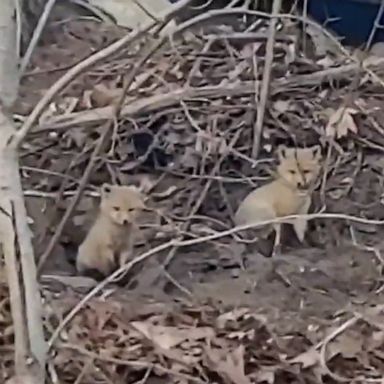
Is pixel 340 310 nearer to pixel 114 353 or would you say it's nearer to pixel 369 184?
pixel 114 353

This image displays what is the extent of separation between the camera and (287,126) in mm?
5664

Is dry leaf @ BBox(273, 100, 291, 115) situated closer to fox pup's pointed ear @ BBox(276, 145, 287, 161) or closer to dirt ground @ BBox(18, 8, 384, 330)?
fox pup's pointed ear @ BBox(276, 145, 287, 161)

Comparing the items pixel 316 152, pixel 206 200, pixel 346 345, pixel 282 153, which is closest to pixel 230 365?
pixel 346 345

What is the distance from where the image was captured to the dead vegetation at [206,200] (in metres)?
3.53

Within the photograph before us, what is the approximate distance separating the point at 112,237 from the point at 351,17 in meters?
3.00

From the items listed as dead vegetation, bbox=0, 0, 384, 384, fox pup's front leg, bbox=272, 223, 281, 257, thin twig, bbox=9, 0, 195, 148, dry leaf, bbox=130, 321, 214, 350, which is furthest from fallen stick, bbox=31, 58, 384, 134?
thin twig, bbox=9, 0, 195, 148

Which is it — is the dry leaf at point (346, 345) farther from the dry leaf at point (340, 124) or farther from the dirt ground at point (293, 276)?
the dry leaf at point (340, 124)

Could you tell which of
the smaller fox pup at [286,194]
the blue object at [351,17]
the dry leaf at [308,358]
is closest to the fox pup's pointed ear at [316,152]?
the smaller fox pup at [286,194]

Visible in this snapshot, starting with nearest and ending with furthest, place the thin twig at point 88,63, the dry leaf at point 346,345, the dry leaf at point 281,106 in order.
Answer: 1. the thin twig at point 88,63
2. the dry leaf at point 346,345
3. the dry leaf at point 281,106

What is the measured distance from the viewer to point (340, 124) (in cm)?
551

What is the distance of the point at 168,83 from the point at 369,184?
1.14m

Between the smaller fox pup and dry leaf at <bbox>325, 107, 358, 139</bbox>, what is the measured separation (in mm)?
399

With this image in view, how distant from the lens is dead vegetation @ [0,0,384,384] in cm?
353

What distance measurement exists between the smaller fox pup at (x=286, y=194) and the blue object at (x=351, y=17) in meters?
1.97
